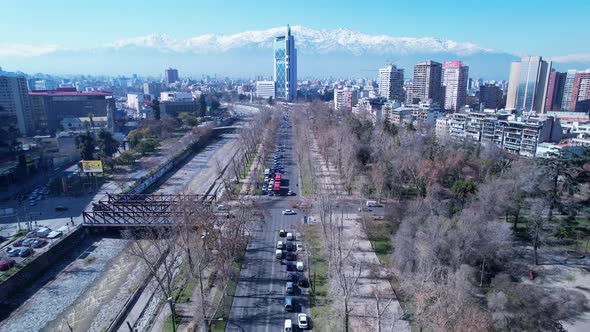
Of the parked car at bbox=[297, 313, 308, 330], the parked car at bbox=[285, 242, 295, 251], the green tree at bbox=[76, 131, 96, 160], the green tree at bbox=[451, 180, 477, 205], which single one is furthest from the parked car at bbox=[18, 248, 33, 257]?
the green tree at bbox=[451, 180, 477, 205]

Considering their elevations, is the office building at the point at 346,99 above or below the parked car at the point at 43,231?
above

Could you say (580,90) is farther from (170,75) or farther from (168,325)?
(170,75)

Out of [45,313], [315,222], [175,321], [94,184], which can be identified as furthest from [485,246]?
[94,184]

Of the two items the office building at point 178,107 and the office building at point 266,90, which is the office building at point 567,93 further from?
the office building at point 266,90

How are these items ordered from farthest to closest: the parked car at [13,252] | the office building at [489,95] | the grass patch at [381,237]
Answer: the office building at [489,95] < the grass patch at [381,237] < the parked car at [13,252]

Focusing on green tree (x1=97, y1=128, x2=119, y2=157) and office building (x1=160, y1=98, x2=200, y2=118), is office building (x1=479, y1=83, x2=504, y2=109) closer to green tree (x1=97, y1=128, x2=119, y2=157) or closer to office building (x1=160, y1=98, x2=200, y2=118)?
office building (x1=160, y1=98, x2=200, y2=118)

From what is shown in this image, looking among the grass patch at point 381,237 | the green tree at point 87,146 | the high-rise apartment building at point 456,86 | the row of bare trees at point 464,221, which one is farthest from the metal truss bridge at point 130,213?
the high-rise apartment building at point 456,86

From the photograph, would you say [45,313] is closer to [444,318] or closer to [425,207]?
[444,318]


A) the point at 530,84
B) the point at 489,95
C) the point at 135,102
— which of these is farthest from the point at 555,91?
the point at 135,102
